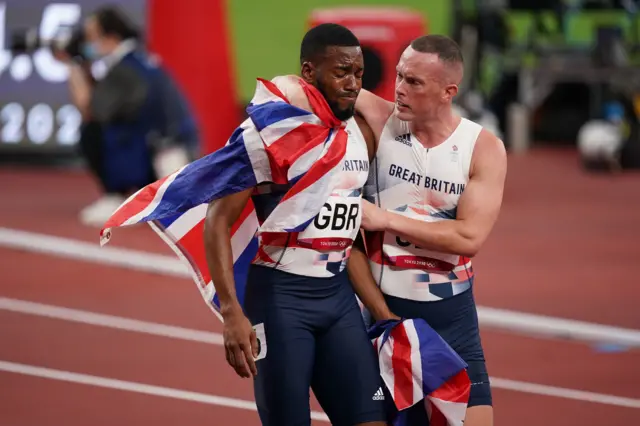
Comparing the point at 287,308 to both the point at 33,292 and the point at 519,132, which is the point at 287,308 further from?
the point at 519,132

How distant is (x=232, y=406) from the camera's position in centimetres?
649

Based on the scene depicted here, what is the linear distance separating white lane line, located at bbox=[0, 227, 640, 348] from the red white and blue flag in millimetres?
3647

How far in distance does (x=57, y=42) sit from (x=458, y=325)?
875 cm

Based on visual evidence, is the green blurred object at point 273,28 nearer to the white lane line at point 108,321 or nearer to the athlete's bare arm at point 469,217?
the white lane line at point 108,321

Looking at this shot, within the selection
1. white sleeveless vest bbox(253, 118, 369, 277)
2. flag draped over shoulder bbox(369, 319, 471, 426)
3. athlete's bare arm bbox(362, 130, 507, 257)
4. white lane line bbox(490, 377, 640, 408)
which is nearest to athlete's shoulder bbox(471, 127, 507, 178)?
athlete's bare arm bbox(362, 130, 507, 257)

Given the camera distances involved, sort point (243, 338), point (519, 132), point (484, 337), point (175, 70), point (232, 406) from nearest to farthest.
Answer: point (243, 338)
point (232, 406)
point (484, 337)
point (175, 70)
point (519, 132)

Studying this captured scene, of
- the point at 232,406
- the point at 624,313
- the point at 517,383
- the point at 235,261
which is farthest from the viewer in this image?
the point at 624,313

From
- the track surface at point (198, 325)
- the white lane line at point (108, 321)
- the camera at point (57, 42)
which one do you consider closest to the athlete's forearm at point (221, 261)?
the track surface at point (198, 325)

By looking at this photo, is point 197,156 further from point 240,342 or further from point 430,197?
point 240,342

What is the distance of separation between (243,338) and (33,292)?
5334mm

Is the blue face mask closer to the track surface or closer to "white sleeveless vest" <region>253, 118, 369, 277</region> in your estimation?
the track surface

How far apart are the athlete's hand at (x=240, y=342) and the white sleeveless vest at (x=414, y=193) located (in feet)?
2.19

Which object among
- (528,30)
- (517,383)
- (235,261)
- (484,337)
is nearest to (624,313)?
(484,337)

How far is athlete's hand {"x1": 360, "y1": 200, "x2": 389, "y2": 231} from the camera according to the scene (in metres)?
4.29
